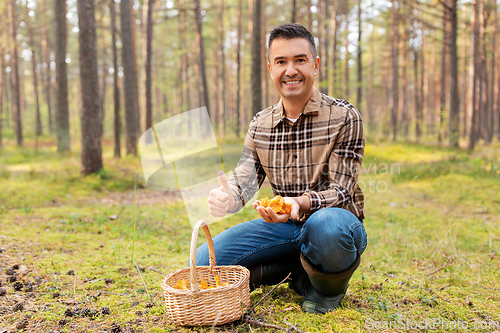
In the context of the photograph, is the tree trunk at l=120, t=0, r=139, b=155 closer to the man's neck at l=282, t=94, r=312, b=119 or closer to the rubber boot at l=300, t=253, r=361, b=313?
the man's neck at l=282, t=94, r=312, b=119

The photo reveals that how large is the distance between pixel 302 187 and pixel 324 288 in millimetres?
701

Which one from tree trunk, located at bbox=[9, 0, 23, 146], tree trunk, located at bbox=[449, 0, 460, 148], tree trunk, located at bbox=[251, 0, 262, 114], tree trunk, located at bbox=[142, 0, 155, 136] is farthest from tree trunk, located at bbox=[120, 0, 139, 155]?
tree trunk, located at bbox=[449, 0, 460, 148]

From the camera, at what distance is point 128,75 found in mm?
10961

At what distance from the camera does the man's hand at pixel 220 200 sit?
2.07 meters

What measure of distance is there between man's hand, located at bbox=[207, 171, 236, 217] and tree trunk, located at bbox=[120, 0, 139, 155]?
10.1 metres

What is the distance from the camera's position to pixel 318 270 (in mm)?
2018

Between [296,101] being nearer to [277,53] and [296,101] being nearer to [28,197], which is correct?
[277,53]

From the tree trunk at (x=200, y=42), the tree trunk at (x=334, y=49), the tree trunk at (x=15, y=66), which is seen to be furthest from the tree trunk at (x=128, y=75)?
the tree trunk at (x=334, y=49)

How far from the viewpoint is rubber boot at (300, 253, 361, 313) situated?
200 cm

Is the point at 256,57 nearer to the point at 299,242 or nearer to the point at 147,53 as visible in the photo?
the point at 147,53

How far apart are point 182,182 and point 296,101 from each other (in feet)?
3.28

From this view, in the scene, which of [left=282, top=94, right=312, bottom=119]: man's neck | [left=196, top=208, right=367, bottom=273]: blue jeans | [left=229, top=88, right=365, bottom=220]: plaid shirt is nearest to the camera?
[left=196, top=208, right=367, bottom=273]: blue jeans

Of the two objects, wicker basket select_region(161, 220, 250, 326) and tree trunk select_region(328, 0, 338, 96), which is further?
tree trunk select_region(328, 0, 338, 96)

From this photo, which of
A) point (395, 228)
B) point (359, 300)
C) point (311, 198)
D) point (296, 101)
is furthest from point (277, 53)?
point (395, 228)
